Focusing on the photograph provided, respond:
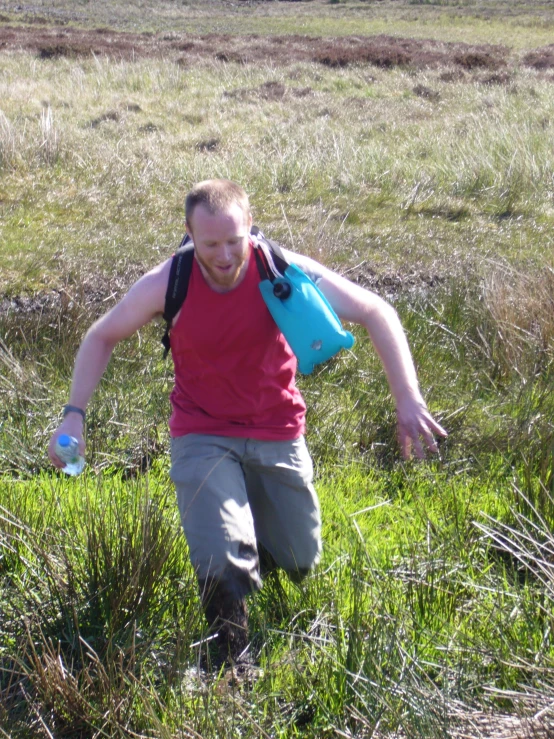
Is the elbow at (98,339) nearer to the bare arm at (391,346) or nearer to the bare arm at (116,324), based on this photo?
the bare arm at (116,324)

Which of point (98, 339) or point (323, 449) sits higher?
point (98, 339)

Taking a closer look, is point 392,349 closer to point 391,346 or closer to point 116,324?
point 391,346

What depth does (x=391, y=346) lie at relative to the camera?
107 inches

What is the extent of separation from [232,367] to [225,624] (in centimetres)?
80

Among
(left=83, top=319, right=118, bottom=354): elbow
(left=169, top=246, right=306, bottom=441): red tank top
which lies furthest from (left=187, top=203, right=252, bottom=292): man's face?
(left=83, top=319, right=118, bottom=354): elbow

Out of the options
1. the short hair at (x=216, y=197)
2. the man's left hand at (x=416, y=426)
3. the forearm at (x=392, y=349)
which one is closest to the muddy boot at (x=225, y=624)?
the man's left hand at (x=416, y=426)

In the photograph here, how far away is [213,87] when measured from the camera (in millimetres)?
15906

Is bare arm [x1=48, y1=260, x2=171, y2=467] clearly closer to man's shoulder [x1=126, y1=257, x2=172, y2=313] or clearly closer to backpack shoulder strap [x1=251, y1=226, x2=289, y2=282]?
man's shoulder [x1=126, y1=257, x2=172, y2=313]

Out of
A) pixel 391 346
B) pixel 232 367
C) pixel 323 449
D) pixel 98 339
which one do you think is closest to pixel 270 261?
pixel 232 367

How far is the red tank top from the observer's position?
9.07 feet

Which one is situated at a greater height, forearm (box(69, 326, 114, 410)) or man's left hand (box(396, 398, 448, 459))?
forearm (box(69, 326, 114, 410))

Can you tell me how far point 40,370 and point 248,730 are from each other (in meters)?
2.82

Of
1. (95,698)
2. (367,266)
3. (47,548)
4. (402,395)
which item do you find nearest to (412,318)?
(367,266)

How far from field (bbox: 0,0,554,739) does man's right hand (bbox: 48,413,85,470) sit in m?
0.14
